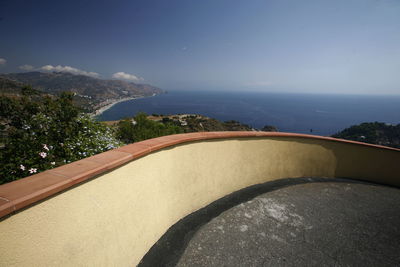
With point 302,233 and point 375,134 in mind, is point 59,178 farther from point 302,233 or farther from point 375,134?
point 375,134

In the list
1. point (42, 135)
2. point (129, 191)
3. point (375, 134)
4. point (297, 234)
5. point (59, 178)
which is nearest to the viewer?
point (59, 178)

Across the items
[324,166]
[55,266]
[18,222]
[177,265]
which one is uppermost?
[18,222]

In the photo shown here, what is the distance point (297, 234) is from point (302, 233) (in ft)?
0.29

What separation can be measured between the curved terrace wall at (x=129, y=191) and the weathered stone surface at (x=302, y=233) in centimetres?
51

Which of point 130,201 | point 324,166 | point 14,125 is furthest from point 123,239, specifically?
point 324,166

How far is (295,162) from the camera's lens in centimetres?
419

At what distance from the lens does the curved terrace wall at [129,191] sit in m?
1.16

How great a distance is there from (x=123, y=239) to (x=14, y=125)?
3085 millimetres

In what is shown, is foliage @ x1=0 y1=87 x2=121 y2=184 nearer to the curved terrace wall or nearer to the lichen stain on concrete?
the curved terrace wall

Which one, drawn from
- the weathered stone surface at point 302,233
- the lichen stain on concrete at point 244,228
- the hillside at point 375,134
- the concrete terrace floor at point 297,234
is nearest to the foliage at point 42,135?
the concrete terrace floor at point 297,234

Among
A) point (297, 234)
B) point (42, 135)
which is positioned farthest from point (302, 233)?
point (42, 135)

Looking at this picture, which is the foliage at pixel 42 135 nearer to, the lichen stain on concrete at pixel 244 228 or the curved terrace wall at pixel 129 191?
the curved terrace wall at pixel 129 191

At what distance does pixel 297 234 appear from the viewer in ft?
8.39

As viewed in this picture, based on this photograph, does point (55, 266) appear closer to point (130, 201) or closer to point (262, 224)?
point (130, 201)
